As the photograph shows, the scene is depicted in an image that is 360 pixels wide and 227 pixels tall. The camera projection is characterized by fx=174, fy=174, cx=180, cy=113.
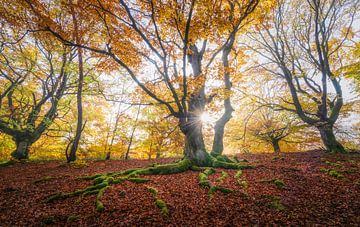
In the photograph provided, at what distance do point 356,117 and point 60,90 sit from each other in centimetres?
2650

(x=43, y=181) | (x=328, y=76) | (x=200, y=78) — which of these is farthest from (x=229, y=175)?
(x=328, y=76)

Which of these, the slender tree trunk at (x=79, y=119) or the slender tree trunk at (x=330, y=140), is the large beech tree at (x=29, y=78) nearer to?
the slender tree trunk at (x=79, y=119)

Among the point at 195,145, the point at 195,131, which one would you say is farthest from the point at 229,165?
the point at 195,131

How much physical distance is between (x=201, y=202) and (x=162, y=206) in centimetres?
115

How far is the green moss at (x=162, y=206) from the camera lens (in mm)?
4562

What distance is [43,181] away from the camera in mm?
7449

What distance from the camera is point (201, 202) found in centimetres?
511

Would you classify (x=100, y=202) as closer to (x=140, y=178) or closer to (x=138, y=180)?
(x=138, y=180)

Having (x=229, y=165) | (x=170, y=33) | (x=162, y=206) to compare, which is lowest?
(x=162, y=206)

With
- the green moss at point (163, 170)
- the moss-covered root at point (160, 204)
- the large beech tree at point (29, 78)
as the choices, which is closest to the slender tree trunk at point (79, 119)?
the large beech tree at point (29, 78)

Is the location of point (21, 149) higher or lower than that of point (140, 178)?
higher

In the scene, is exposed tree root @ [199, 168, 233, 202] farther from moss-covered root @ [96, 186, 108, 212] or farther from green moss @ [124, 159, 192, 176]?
moss-covered root @ [96, 186, 108, 212]

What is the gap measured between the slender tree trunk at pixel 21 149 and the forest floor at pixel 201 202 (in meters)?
6.80

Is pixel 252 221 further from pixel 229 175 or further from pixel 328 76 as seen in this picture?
pixel 328 76
